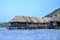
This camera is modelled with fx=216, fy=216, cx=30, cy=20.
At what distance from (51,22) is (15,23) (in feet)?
29.6

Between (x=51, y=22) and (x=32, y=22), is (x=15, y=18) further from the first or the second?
(x=51, y=22)

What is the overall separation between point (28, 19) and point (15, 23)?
3.20m

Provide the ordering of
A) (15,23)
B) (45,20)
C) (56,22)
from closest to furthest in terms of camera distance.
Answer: (56,22), (15,23), (45,20)

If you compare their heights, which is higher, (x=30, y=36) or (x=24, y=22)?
(x=24, y=22)

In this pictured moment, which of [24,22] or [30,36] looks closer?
[30,36]

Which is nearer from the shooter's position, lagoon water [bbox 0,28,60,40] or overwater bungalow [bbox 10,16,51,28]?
lagoon water [bbox 0,28,60,40]

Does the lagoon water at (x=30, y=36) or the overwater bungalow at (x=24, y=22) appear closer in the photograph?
the lagoon water at (x=30, y=36)

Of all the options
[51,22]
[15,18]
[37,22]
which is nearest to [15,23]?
[15,18]

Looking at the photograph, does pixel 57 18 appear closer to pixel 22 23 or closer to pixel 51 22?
pixel 51 22

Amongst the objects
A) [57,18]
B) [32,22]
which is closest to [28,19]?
[32,22]

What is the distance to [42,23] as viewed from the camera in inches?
2050

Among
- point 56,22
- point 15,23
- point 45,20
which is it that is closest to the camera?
point 56,22

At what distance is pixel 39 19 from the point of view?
2062 inches

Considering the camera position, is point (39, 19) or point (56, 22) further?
point (39, 19)
